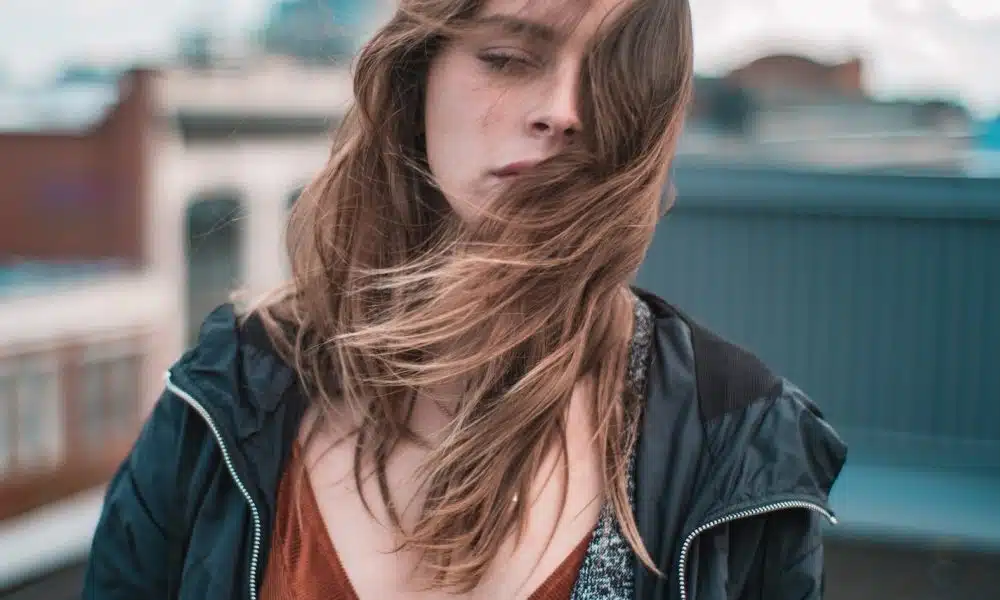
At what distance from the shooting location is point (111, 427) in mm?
11273

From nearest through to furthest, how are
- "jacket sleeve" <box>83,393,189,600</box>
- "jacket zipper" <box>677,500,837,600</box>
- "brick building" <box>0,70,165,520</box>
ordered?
"jacket zipper" <box>677,500,837,600</box>
"jacket sleeve" <box>83,393,189,600</box>
"brick building" <box>0,70,165,520</box>

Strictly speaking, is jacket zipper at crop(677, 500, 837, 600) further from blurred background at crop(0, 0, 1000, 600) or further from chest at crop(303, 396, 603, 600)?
blurred background at crop(0, 0, 1000, 600)

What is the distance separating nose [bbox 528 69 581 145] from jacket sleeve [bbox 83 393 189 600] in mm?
531

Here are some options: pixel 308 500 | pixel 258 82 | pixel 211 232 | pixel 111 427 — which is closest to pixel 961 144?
pixel 211 232

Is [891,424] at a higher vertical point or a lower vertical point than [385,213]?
lower

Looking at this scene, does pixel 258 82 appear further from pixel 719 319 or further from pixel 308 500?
pixel 308 500

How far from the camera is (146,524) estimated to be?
121 centimetres

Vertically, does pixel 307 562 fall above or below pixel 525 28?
below

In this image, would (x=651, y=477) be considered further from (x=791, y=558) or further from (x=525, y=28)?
(x=525, y=28)

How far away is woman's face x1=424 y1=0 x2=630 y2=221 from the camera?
108 cm

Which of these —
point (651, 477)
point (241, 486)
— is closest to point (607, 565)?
point (651, 477)

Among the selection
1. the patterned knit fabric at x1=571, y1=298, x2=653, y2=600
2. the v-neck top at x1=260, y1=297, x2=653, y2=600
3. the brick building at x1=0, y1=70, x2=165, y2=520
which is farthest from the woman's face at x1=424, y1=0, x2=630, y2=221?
the brick building at x1=0, y1=70, x2=165, y2=520

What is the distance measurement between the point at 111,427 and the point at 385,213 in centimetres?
1088

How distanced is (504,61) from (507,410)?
14.6 inches
